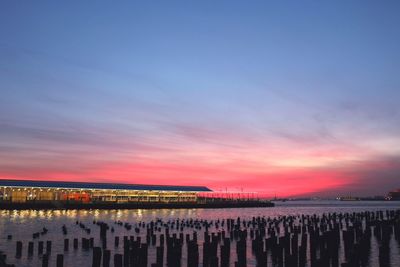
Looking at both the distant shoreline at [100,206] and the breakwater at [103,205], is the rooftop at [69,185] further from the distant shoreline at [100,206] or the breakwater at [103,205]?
the distant shoreline at [100,206]

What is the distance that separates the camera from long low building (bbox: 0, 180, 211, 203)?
314 feet

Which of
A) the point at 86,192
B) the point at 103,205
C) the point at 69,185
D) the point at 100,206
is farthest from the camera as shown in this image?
the point at 86,192

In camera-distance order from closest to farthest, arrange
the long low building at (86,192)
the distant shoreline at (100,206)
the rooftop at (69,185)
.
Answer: the distant shoreline at (100,206)
the long low building at (86,192)
the rooftop at (69,185)

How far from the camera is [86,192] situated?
10775cm

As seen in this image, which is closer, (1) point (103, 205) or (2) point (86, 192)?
(1) point (103, 205)

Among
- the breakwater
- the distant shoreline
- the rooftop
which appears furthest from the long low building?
the distant shoreline

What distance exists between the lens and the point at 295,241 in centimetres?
2548

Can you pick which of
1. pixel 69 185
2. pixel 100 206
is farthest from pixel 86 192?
pixel 100 206

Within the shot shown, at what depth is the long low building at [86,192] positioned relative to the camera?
95625mm

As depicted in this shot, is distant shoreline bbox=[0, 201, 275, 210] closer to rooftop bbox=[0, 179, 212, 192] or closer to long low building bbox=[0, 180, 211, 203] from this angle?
long low building bbox=[0, 180, 211, 203]

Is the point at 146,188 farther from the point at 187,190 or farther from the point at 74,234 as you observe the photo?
the point at 74,234

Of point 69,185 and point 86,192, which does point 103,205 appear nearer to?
point 69,185

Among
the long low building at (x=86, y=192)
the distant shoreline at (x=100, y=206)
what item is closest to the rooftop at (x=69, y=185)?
the long low building at (x=86, y=192)

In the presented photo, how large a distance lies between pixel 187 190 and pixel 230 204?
14681 millimetres
